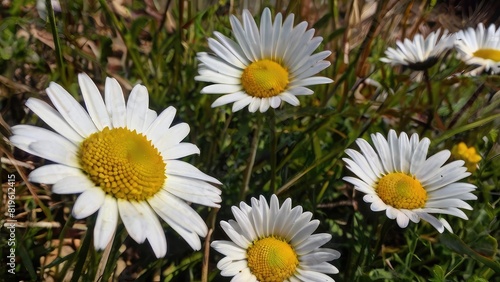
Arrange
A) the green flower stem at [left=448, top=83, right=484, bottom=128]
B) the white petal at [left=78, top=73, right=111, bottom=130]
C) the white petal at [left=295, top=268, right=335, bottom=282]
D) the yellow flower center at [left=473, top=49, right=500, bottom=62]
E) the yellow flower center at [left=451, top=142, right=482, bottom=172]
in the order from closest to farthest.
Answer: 1. the white petal at [left=78, top=73, right=111, bottom=130]
2. the white petal at [left=295, top=268, right=335, bottom=282]
3. the yellow flower center at [left=451, top=142, right=482, bottom=172]
4. the green flower stem at [left=448, top=83, right=484, bottom=128]
5. the yellow flower center at [left=473, top=49, right=500, bottom=62]

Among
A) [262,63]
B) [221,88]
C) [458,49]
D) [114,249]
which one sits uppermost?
[458,49]

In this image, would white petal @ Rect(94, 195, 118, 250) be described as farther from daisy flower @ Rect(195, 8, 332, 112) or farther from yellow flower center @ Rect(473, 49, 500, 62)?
yellow flower center @ Rect(473, 49, 500, 62)

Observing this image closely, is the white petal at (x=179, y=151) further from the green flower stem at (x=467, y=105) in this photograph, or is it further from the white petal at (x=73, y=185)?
the green flower stem at (x=467, y=105)

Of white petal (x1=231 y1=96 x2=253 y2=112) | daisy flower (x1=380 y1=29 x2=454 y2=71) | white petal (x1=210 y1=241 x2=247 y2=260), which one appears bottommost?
white petal (x1=210 y1=241 x2=247 y2=260)

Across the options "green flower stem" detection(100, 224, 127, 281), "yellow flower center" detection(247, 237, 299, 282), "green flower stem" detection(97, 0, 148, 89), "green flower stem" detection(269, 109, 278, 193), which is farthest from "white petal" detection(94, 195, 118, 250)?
"green flower stem" detection(97, 0, 148, 89)

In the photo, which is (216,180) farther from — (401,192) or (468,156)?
(468,156)

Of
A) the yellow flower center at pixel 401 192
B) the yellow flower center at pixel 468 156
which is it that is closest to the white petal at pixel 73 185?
the yellow flower center at pixel 401 192

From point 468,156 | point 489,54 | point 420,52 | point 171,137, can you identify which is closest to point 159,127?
point 171,137
